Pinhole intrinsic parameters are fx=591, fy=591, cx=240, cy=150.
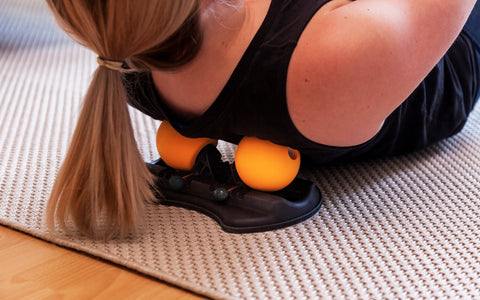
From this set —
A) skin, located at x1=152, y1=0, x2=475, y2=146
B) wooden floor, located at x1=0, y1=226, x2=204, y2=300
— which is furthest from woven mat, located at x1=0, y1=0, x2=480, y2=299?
skin, located at x1=152, y1=0, x2=475, y2=146

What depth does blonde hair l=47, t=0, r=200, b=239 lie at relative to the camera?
2.04ft

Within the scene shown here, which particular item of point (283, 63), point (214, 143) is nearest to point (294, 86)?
point (283, 63)

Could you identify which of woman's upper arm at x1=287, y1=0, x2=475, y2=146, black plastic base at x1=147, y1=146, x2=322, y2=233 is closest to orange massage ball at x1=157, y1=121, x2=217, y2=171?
black plastic base at x1=147, y1=146, x2=322, y2=233

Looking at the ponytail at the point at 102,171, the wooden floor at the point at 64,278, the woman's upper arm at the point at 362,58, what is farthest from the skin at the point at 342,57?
the wooden floor at the point at 64,278

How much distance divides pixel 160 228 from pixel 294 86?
250 millimetres

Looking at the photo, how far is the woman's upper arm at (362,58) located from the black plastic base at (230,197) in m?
0.09

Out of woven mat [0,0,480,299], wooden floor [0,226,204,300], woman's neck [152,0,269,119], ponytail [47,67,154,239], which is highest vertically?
woman's neck [152,0,269,119]

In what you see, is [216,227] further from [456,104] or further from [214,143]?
[456,104]

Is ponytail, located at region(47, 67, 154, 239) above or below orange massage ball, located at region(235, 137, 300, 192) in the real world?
above

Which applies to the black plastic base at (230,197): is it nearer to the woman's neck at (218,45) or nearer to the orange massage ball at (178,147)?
the orange massage ball at (178,147)

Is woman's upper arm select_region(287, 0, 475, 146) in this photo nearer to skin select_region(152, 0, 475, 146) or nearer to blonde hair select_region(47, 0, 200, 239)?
skin select_region(152, 0, 475, 146)

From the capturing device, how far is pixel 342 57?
673 millimetres

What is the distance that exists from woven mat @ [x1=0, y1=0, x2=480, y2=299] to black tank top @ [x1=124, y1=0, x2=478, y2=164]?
58mm

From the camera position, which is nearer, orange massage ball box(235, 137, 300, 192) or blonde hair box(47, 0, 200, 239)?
blonde hair box(47, 0, 200, 239)
